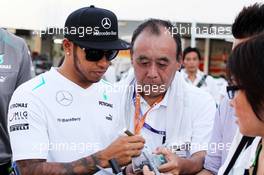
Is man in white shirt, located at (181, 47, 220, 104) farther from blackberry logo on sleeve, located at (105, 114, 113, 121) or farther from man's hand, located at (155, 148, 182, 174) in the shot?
man's hand, located at (155, 148, 182, 174)

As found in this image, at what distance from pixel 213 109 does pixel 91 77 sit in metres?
0.66

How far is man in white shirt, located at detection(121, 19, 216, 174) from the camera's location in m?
2.13

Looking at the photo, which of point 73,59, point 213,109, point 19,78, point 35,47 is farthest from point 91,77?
point 35,47

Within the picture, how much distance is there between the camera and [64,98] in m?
2.07

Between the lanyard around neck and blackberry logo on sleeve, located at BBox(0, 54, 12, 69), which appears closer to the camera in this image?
the lanyard around neck

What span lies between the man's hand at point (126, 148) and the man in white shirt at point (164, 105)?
0.90ft

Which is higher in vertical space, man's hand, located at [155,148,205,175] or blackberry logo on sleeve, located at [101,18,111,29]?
blackberry logo on sleeve, located at [101,18,111,29]

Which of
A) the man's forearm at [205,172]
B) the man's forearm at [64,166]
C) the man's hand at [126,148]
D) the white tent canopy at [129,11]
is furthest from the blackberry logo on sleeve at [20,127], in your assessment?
the white tent canopy at [129,11]

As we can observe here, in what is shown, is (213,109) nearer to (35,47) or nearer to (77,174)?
(77,174)

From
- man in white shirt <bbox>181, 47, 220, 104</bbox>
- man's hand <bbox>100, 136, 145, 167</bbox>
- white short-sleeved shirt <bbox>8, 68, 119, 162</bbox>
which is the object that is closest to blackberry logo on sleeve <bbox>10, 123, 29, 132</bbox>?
white short-sleeved shirt <bbox>8, 68, 119, 162</bbox>

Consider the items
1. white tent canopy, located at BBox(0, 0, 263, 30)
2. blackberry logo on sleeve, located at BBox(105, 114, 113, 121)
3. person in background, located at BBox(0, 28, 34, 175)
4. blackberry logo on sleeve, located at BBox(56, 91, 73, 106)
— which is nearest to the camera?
blackberry logo on sleeve, located at BBox(56, 91, 73, 106)

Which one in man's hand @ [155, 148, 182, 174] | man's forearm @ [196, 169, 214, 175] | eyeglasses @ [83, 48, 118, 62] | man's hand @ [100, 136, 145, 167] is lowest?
man's forearm @ [196, 169, 214, 175]

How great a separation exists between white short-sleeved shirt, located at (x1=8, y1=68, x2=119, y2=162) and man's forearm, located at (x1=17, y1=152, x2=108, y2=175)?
0.03 m

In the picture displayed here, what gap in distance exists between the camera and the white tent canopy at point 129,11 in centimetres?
544
